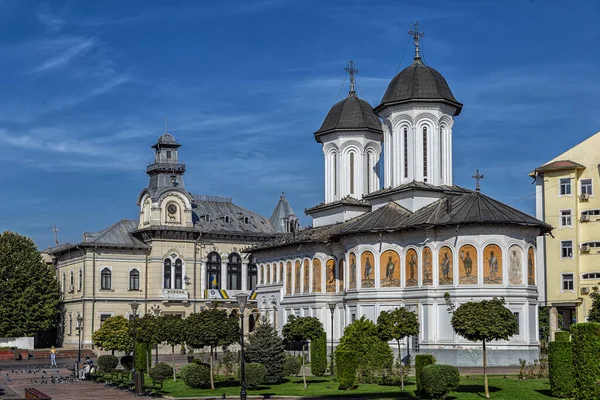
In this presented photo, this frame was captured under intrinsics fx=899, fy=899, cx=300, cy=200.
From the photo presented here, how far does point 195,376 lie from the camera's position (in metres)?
36.5

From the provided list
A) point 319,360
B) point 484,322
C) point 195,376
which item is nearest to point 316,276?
point 319,360

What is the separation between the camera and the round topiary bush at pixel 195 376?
3647 centimetres

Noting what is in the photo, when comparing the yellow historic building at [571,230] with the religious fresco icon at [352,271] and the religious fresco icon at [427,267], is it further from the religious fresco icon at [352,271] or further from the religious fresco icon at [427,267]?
the religious fresco icon at [352,271]

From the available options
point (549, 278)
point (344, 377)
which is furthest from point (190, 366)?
point (549, 278)

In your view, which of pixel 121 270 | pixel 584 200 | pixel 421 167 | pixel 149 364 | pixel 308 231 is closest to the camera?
pixel 149 364

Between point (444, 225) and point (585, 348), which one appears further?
point (444, 225)

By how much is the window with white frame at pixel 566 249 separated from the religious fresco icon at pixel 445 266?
1591cm

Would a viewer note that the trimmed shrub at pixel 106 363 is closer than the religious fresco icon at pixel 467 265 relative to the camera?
Yes

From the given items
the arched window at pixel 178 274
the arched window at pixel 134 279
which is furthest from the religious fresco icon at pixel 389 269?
the arched window at pixel 134 279

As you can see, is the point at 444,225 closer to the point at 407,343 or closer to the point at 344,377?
the point at 407,343

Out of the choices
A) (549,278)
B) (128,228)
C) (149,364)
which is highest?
(128,228)

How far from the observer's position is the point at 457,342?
4750cm

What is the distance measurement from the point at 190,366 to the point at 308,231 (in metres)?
28.1

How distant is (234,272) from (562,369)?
160 feet
